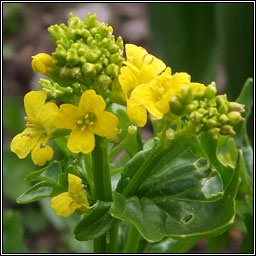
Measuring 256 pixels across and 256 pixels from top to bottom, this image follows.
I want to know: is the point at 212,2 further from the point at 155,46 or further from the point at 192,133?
the point at 192,133

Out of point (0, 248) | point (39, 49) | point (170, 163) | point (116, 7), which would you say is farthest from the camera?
point (116, 7)

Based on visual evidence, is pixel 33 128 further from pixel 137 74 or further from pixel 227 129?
pixel 227 129

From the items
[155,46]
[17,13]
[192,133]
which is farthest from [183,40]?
[192,133]

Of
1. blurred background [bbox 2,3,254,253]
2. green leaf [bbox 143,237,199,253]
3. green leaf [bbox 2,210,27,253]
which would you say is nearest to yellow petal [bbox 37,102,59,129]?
green leaf [bbox 143,237,199,253]

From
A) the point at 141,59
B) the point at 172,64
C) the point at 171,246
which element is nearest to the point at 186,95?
the point at 141,59

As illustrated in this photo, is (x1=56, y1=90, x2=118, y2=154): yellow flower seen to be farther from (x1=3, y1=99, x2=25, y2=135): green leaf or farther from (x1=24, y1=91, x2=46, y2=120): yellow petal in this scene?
(x1=3, y1=99, x2=25, y2=135): green leaf

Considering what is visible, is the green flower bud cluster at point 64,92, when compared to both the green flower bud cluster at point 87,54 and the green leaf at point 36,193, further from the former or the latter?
the green leaf at point 36,193

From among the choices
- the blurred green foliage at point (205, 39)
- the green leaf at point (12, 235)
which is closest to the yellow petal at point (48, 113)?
the green leaf at point (12, 235)
